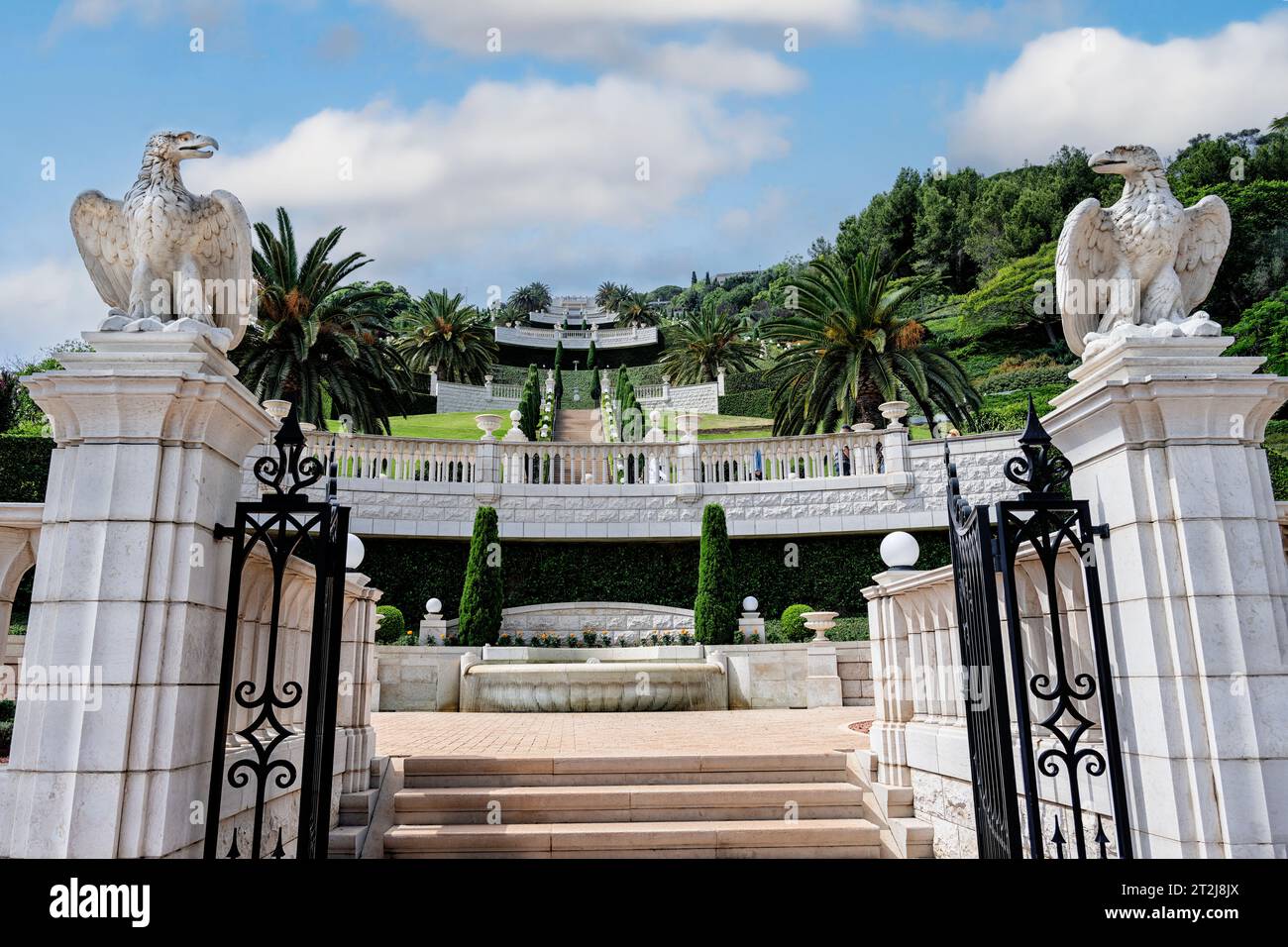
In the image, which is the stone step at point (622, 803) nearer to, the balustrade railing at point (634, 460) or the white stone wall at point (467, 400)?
the balustrade railing at point (634, 460)

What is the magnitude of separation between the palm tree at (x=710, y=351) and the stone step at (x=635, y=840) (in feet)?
158

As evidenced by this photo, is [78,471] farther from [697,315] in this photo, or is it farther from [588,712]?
[697,315]

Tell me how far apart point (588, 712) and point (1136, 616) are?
32.0 feet

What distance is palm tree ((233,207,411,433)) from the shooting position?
71.9 ft

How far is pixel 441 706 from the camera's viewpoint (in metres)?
13.3

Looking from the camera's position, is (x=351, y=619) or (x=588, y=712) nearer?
(x=351, y=619)

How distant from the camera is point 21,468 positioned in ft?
62.5

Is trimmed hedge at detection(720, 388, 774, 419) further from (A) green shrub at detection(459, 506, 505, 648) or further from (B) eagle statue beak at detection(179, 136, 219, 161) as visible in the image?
(B) eagle statue beak at detection(179, 136, 219, 161)

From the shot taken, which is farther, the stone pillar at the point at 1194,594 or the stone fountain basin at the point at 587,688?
the stone fountain basin at the point at 587,688

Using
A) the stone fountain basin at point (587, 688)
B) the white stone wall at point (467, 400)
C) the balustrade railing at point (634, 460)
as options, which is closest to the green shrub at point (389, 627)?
the stone fountain basin at point (587, 688)

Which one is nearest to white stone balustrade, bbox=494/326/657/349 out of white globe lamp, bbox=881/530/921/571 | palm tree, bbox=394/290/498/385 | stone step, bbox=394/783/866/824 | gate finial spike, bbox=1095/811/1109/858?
palm tree, bbox=394/290/498/385

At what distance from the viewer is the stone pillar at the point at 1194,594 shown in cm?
361
